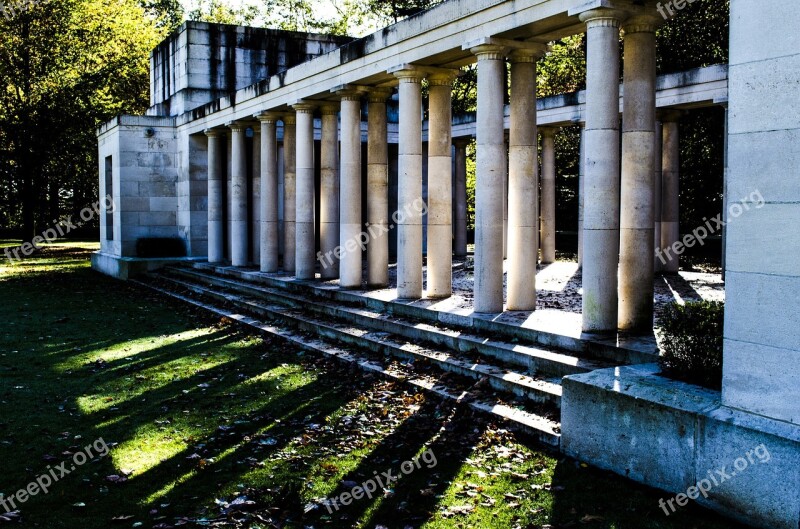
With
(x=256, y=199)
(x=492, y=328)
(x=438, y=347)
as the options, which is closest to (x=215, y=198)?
(x=256, y=199)

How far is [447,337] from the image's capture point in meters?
14.4

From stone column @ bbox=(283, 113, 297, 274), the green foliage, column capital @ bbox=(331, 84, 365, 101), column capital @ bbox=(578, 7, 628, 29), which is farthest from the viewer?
the green foliage

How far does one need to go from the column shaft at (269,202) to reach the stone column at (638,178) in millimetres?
14807

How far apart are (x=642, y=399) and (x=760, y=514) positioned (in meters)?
1.63

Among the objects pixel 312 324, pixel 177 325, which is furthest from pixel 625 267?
pixel 177 325

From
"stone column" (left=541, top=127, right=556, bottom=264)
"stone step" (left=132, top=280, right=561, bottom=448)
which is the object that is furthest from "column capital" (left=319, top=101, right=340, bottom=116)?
"stone column" (left=541, top=127, right=556, bottom=264)

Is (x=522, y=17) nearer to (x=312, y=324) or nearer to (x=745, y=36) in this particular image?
(x=745, y=36)

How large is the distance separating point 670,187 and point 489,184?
48.4 feet

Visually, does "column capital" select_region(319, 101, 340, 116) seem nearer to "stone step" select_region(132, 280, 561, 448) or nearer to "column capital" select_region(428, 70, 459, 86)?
"column capital" select_region(428, 70, 459, 86)

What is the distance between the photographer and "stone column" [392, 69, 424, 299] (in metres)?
17.8

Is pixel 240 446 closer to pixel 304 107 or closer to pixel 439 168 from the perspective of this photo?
pixel 439 168

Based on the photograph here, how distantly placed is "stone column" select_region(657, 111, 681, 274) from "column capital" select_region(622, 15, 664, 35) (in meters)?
14.3

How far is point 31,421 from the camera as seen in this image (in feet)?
36.8

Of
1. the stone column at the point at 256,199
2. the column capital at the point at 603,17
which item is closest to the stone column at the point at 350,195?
the column capital at the point at 603,17
